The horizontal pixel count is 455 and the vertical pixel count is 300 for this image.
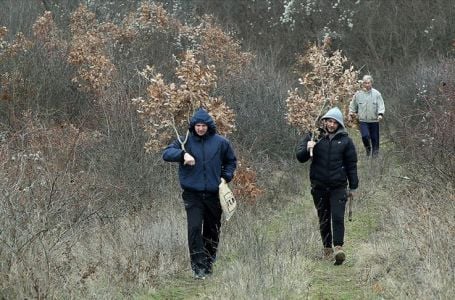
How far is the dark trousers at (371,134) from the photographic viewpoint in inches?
560

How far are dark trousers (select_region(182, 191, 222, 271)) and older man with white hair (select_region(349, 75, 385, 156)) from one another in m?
6.60

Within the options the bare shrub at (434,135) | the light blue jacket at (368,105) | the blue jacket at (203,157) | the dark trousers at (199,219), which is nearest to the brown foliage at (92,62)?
the light blue jacket at (368,105)

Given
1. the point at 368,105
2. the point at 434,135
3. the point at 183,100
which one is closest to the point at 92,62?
the point at 368,105

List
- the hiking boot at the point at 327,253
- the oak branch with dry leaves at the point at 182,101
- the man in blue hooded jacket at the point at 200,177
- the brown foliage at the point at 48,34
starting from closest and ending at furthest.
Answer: the man in blue hooded jacket at the point at 200,177 → the hiking boot at the point at 327,253 → the oak branch with dry leaves at the point at 182,101 → the brown foliage at the point at 48,34

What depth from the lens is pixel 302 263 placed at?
784cm

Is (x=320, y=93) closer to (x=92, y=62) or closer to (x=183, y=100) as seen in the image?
(x=183, y=100)

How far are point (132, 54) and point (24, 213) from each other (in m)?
12.2

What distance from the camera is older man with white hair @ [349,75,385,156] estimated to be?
45.9 feet

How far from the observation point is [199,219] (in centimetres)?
775

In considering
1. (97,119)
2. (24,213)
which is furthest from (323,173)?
(97,119)

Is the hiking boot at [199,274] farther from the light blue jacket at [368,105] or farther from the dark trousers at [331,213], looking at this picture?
the light blue jacket at [368,105]

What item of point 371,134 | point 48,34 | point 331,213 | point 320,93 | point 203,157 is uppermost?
point 48,34

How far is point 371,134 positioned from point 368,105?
64 centimetres

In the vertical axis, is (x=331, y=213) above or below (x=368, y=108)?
below
